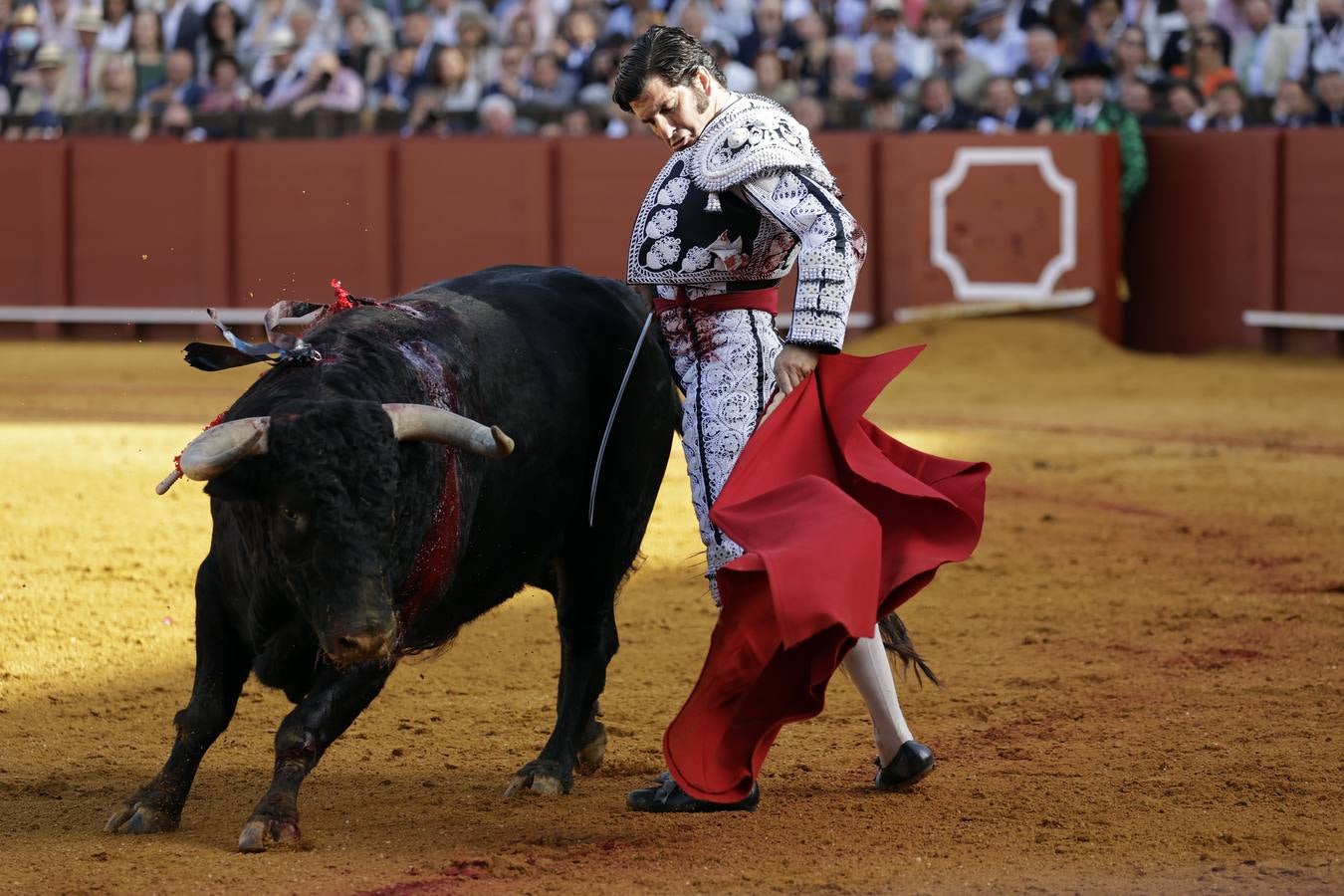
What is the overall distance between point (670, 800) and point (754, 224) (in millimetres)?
972

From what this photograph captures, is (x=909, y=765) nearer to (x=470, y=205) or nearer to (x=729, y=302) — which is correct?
(x=729, y=302)

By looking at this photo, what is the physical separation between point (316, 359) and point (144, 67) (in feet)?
32.1

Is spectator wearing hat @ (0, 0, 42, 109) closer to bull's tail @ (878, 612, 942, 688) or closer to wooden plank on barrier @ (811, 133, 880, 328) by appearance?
wooden plank on barrier @ (811, 133, 880, 328)

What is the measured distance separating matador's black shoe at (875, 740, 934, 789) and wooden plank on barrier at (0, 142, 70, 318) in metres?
9.45

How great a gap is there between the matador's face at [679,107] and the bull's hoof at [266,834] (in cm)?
125

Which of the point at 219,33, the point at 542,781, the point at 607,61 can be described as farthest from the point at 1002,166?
the point at 542,781

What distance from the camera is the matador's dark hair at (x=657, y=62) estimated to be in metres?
3.07

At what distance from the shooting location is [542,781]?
3.29m

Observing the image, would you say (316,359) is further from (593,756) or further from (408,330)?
(593,756)

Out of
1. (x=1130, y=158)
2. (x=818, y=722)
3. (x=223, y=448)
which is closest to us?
(x=223, y=448)

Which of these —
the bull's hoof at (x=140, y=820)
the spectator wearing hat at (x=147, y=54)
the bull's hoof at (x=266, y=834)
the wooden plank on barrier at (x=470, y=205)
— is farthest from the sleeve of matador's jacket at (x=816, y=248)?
the spectator wearing hat at (x=147, y=54)

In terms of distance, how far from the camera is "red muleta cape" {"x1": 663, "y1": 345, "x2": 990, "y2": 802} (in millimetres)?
2883

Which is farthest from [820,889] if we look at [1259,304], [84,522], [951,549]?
[1259,304]

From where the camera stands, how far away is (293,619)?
295 centimetres
